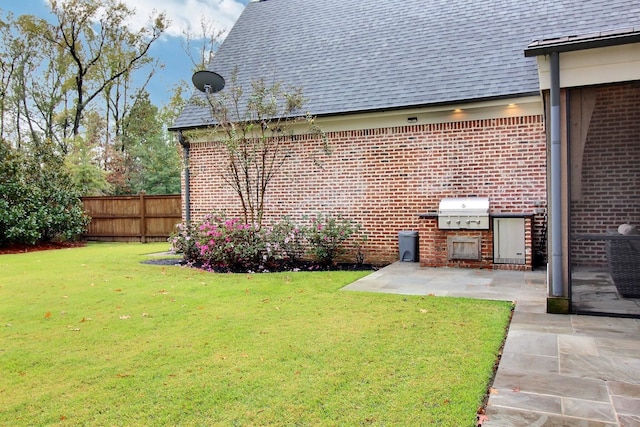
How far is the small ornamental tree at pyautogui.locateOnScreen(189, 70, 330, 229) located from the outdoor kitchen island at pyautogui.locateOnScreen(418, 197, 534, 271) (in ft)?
8.88

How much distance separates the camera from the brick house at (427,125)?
7719mm

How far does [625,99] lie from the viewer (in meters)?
5.48

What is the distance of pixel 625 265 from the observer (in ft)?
15.9

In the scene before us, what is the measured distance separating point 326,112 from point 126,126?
20.6 metres

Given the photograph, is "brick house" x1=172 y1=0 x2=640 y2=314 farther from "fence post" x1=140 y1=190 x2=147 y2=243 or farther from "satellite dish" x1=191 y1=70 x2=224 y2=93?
"fence post" x1=140 y1=190 x2=147 y2=243

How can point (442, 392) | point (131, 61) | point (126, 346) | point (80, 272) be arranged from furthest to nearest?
1. point (131, 61)
2. point (80, 272)
3. point (126, 346)
4. point (442, 392)

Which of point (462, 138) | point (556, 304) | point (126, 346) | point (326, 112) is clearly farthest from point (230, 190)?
point (556, 304)

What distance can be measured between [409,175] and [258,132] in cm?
336

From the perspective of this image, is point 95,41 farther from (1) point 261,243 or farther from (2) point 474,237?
(2) point 474,237

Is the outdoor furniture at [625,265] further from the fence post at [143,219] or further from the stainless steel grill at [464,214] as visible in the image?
the fence post at [143,219]

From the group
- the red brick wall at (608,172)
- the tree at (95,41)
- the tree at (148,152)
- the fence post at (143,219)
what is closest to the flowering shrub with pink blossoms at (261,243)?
the red brick wall at (608,172)

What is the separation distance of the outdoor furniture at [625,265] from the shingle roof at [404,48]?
3.67 metres

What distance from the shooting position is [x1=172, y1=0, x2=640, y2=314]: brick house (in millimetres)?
7719

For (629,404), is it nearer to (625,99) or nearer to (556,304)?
(556,304)
